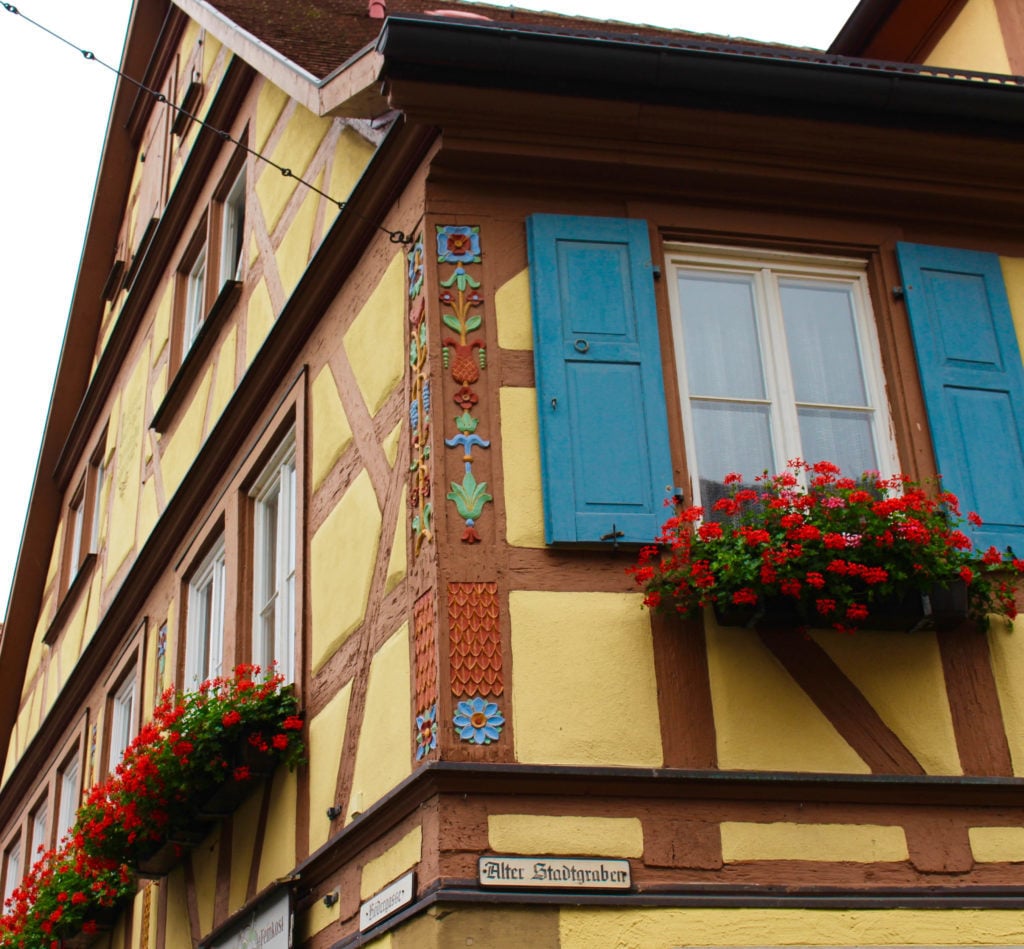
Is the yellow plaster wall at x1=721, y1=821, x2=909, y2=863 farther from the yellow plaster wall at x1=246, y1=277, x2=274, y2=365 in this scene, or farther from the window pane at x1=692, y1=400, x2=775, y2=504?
the yellow plaster wall at x1=246, y1=277, x2=274, y2=365

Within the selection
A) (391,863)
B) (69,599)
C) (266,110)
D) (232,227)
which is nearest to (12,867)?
(69,599)

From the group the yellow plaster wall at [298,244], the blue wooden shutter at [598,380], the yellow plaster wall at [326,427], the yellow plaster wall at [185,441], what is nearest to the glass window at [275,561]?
the yellow plaster wall at [326,427]

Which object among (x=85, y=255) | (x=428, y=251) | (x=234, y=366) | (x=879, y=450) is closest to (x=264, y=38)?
(x=234, y=366)

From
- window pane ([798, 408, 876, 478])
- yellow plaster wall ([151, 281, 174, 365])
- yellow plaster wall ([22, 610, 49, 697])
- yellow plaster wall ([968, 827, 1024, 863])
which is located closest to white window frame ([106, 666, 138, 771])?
yellow plaster wall ([151, 281, 174, 365])

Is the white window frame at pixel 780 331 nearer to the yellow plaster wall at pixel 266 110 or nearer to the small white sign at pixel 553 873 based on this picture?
the small white sign at pixel 553 873

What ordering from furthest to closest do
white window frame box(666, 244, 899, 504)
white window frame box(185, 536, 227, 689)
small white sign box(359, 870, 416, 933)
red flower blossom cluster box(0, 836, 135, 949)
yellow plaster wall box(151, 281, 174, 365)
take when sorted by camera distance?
yellow plaster wall box(151, 281, 174, 365)
red flower blossom cluster box(0, 836, 135, 949)
white window frame box(185, 536, 227, 689)
white window frame box(666, 244, 899, 504)
small white sign box(359, 870, 416, 933)

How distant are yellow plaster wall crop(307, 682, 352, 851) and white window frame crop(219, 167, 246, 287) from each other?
4.12 metres

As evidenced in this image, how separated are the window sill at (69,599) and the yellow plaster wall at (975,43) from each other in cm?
776

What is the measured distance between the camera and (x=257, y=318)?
30.8ft

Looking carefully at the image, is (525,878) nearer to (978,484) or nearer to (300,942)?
(300,942)

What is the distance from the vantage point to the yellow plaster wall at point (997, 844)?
19.6ft

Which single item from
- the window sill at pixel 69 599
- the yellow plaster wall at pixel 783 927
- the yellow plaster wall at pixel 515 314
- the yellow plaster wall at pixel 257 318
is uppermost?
the window sill at pixel 69 599

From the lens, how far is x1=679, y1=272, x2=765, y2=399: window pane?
272 inches

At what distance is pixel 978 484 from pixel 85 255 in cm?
1076
